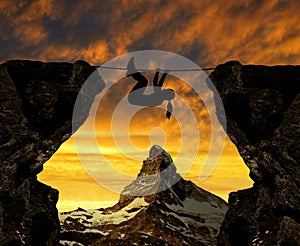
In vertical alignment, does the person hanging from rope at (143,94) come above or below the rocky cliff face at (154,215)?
below

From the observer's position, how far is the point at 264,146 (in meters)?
27.1

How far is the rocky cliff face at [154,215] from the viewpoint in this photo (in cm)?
11269

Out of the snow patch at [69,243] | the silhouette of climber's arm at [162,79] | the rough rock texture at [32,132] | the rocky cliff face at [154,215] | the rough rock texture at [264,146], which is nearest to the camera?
the rough rock texture at [264,146]

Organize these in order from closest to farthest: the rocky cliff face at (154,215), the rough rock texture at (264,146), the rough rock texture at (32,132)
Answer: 1. the rough rock texture at (264,146)
2. the rough rock texture at (32,132)
3. the rocky cliff face at (154,215)

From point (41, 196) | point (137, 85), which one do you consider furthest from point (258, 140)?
point (41, 196)

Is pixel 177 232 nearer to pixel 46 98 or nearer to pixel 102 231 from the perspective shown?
pixel 102 231

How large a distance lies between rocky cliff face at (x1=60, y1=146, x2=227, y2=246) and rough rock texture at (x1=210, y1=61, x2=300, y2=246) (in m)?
79.9

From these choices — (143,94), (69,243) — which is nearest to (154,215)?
(69,243)

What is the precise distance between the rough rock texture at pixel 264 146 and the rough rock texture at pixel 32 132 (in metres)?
9.79

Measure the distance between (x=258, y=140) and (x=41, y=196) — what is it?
49.9 ft

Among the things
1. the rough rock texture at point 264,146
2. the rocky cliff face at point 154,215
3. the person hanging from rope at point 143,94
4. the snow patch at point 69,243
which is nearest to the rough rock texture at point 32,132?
the person hanging from rope at point 143,94

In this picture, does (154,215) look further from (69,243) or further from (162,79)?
(162,79)

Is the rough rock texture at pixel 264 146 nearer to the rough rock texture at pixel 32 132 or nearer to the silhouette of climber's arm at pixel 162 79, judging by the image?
the silhouette of climber's arm at pixel 162 79

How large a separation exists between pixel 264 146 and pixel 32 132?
14392 mm
